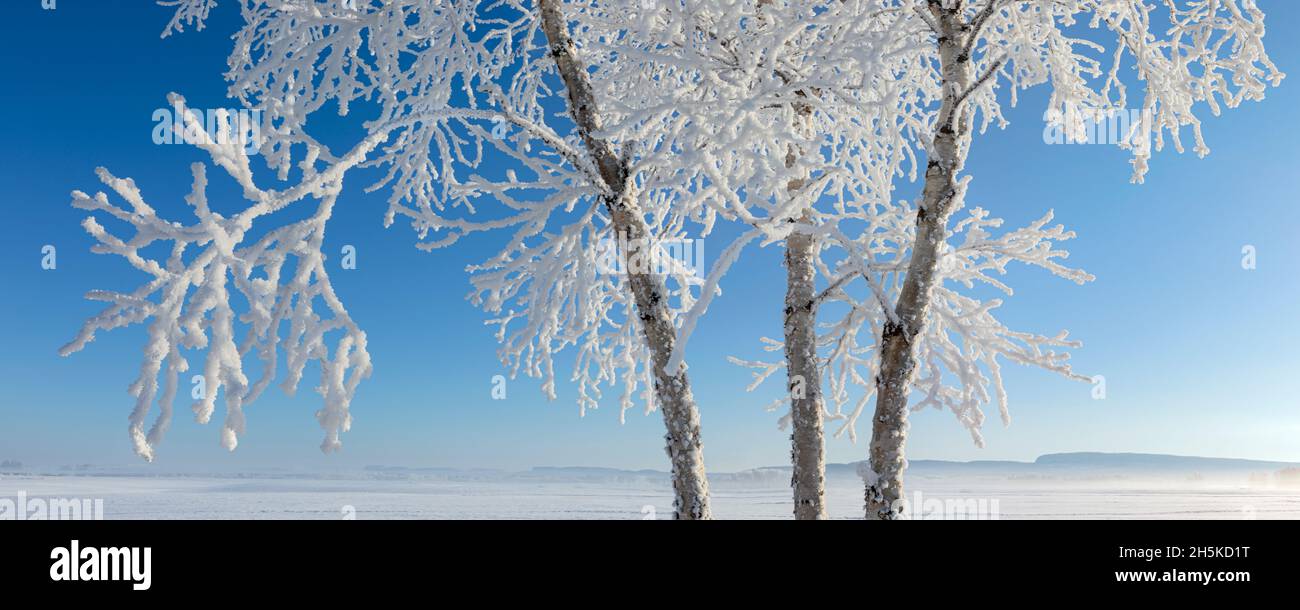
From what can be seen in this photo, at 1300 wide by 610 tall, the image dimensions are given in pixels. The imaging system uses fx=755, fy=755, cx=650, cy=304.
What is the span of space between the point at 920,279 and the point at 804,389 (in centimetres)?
176

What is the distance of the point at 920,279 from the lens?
4520 mm

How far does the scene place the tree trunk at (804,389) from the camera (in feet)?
19.7

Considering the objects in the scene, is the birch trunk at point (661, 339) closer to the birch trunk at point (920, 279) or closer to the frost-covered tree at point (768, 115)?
the frost-covered tree at point (768, 115)

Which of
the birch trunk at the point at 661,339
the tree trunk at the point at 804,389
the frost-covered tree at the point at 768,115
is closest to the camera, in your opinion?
the frost-covered tree at the point at 768,115

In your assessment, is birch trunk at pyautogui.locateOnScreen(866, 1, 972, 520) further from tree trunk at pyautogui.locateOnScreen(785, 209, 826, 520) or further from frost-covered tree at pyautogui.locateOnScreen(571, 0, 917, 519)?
tree trunk at pyautogui.locateOnScreen(785, 209, 826, 520)

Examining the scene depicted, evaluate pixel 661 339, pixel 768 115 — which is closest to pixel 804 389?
pixel 661 339

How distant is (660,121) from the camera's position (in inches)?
238

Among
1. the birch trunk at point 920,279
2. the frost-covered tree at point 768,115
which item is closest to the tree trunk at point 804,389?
the frost-covered tree at point 768,115

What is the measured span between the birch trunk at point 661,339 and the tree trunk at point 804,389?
4.53ft
